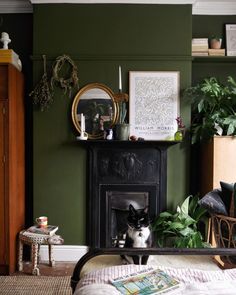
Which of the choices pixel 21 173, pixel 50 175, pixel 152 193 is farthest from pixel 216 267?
pixel 21 173

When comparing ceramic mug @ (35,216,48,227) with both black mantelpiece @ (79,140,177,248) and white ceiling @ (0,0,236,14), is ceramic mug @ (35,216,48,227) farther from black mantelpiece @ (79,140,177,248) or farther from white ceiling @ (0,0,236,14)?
white ceiling @ (0,0,236,14)

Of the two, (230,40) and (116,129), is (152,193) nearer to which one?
(116,129)

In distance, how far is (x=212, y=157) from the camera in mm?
2953

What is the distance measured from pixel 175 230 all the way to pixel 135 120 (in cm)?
120

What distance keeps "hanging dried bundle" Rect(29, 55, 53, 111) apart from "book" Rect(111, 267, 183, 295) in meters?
2.28

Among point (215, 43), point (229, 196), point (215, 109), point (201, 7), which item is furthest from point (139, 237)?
point (201, 7)

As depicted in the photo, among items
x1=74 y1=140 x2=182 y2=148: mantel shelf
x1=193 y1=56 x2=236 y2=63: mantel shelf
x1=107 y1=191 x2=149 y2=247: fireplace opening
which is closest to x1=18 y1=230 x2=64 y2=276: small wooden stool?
x1=107 y1=191 x2=149 y2=247: fireplace opening

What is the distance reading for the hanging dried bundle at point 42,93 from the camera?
3119mm

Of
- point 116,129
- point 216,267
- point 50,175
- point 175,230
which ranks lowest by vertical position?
point 216,267

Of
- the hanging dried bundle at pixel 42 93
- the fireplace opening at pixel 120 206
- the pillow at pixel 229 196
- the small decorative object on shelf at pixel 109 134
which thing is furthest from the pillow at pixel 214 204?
the hanging dried bundle at pixel 42 93

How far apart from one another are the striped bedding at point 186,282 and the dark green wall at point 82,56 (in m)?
1.92

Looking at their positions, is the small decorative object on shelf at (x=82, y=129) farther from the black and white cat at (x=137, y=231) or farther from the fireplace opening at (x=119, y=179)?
the black and white cat at (x=137, y=231)

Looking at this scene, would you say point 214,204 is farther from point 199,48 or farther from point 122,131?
point 199,48

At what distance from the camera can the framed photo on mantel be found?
3.19 meters
